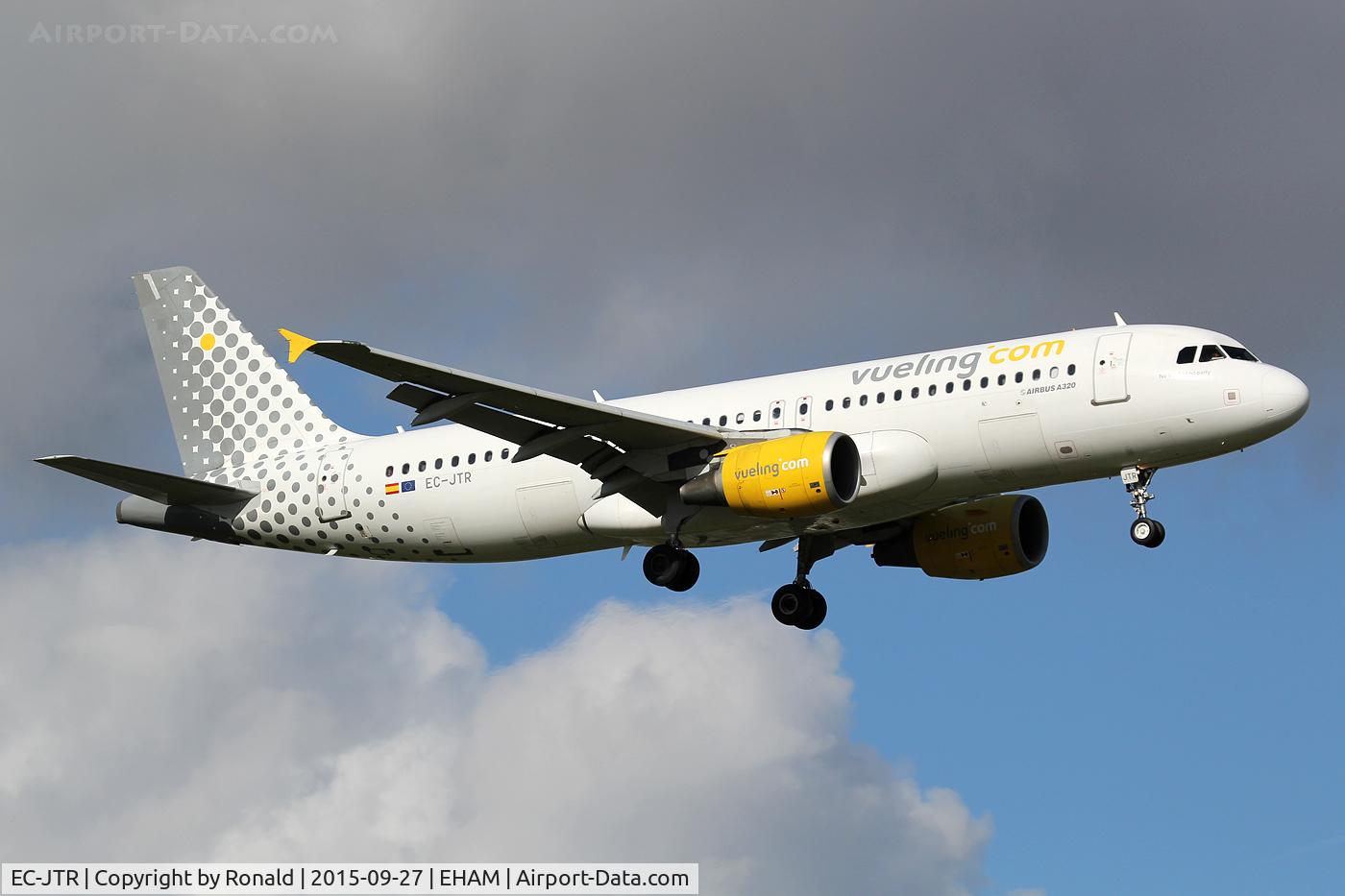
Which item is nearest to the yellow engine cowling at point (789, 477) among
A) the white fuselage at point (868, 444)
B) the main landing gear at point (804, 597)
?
the white fuselage at point (868, 444)

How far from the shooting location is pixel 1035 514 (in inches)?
1674

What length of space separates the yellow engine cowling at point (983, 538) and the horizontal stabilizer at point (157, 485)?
1561cm

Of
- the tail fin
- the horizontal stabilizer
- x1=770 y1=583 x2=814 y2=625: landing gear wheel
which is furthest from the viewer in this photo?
the tail fin

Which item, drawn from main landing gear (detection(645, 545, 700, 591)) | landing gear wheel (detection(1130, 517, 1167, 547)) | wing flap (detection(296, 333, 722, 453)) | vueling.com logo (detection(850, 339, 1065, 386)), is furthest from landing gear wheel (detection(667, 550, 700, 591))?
landing gear wheel (detection(1130, 517, 1167, 547))

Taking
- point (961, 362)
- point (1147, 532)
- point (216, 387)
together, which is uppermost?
point (216, 387)

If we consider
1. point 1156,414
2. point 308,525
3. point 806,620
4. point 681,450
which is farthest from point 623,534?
point 1156,414

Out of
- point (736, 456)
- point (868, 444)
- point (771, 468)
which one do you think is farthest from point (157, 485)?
point (868, 444)

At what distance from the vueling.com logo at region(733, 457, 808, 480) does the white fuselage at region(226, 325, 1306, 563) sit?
1.47 metres

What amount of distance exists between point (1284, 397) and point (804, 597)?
12.1m

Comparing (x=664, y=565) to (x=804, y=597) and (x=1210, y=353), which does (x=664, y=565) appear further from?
(x=1210, y=353)

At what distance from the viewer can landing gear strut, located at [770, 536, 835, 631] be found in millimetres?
42031

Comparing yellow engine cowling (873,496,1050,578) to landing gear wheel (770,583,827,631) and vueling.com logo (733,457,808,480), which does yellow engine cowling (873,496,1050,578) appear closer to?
landing gear wheel (770,583,827,631)

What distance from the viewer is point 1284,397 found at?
34.4m

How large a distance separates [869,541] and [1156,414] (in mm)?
9872
